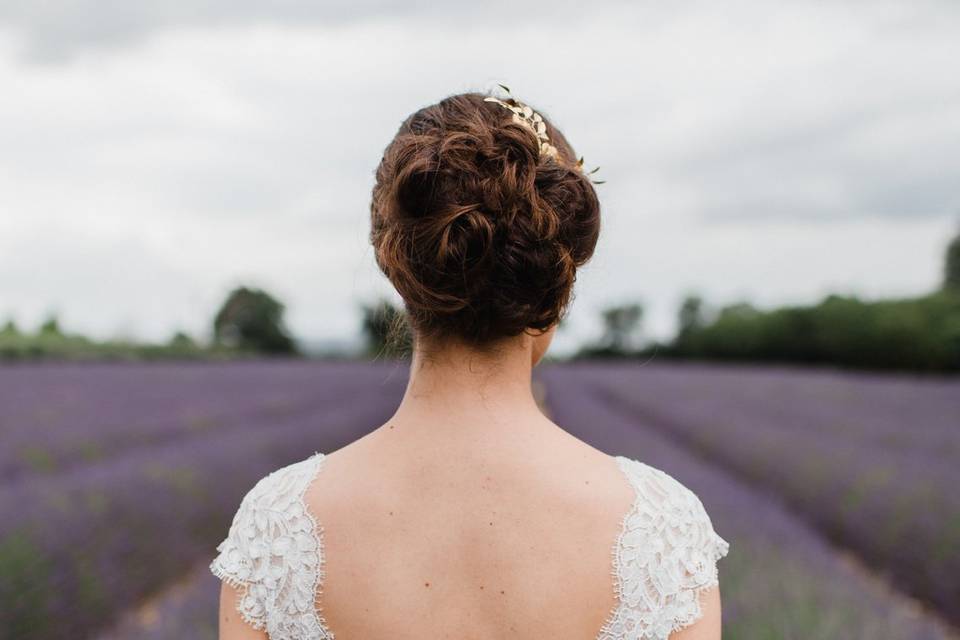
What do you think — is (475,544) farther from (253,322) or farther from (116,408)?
(253,322)

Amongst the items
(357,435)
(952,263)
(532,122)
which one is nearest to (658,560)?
(532,122)

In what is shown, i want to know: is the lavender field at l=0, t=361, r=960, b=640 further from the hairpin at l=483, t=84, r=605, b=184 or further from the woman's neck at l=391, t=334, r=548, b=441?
the hairpin at l=483, t=84, r=605, b=184

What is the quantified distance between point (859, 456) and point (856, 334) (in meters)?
24.3

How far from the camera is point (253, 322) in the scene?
58344 mm

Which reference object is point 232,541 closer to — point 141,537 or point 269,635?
point 269,635

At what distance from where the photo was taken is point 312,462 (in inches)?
49.7

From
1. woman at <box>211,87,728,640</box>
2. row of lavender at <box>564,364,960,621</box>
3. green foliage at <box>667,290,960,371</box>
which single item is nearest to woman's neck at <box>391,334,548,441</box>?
woman at <box>211,87,728,640</box>

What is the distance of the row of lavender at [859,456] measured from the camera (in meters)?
5.32

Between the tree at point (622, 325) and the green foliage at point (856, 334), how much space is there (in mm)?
22514

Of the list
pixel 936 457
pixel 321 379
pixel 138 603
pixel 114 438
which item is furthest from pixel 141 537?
pixel 321 379

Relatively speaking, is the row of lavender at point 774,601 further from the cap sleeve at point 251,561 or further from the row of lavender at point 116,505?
the cap sleeve at point 251,561

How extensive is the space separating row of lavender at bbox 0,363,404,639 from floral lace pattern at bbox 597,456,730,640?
0.41 meters

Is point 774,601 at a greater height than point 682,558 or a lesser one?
lesser

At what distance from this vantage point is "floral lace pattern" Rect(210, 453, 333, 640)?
121 cm
